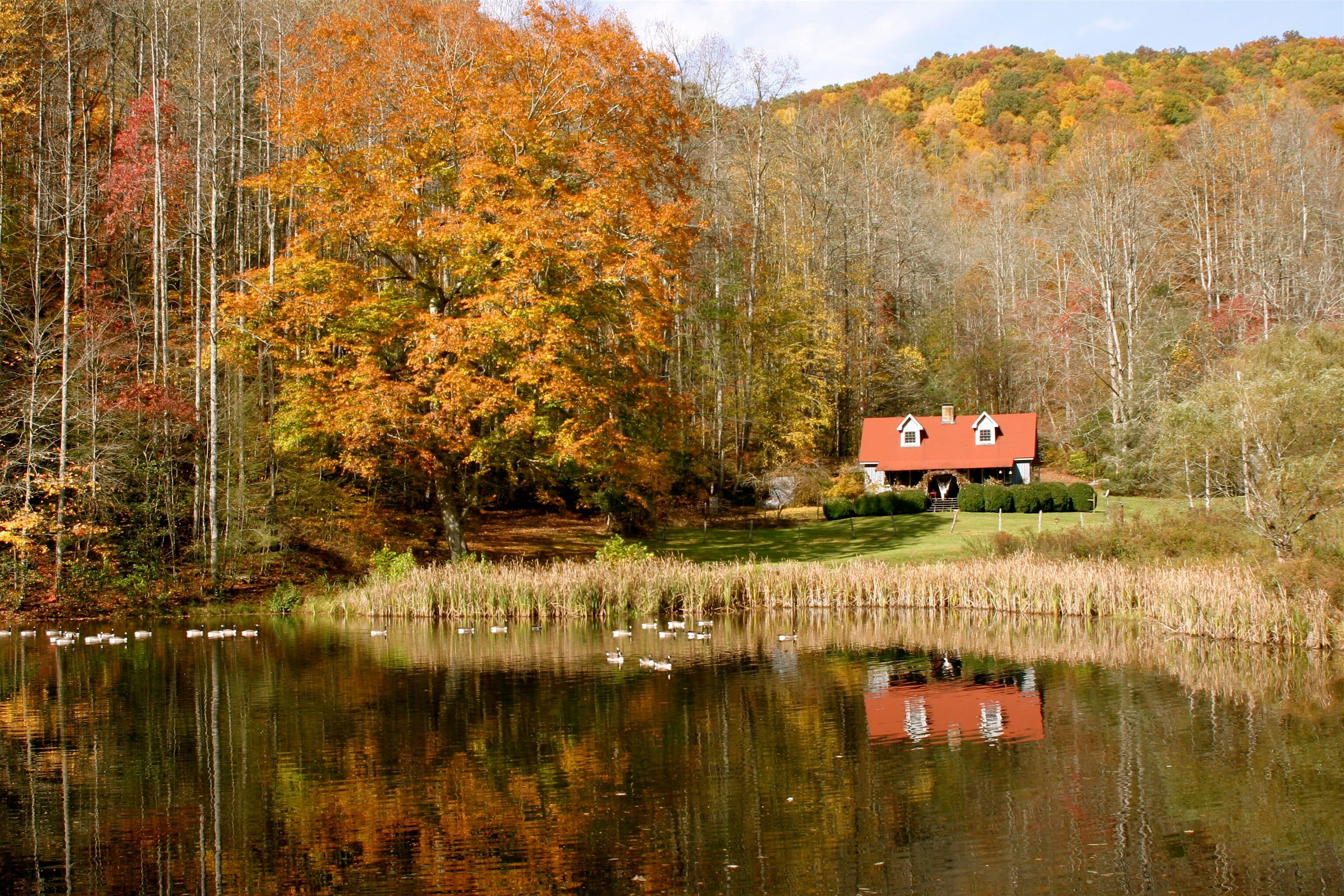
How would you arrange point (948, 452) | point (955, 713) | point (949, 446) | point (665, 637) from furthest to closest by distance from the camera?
point (949, 446) → point (948, 452) → point (665, 637) → point (955, 713)

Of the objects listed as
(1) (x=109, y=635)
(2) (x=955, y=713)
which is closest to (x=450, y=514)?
(1) (x=109, y=635)

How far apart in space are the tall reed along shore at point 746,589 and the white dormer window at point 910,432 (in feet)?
80.3

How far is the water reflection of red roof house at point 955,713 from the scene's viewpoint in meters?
12.7

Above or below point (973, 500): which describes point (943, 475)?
above

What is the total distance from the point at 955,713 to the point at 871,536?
72.4 feet

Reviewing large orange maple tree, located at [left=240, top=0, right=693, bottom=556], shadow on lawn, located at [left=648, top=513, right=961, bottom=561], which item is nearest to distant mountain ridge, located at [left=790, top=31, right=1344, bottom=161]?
shadow on lawn, located at [left=648, top=513, right=961, bottom=561]

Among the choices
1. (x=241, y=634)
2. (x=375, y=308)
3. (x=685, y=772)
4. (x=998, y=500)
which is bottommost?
(x=241, y=634)

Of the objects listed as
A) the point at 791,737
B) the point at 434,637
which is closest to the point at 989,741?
the point at 791,737

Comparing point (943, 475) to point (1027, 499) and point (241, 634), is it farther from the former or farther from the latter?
point (241, 634)

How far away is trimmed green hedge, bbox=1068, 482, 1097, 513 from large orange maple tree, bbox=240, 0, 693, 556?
17674 mm

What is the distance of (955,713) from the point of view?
14.0 m

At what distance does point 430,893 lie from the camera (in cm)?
798

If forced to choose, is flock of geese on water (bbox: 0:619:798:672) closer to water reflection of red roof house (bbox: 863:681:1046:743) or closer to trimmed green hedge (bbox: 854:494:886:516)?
water reflection of red roof house (bbox: 863:681:1046:743)

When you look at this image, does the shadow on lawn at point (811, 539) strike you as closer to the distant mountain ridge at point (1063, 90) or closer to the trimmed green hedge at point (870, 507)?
the trimmed green hedge at point (870, 507)
